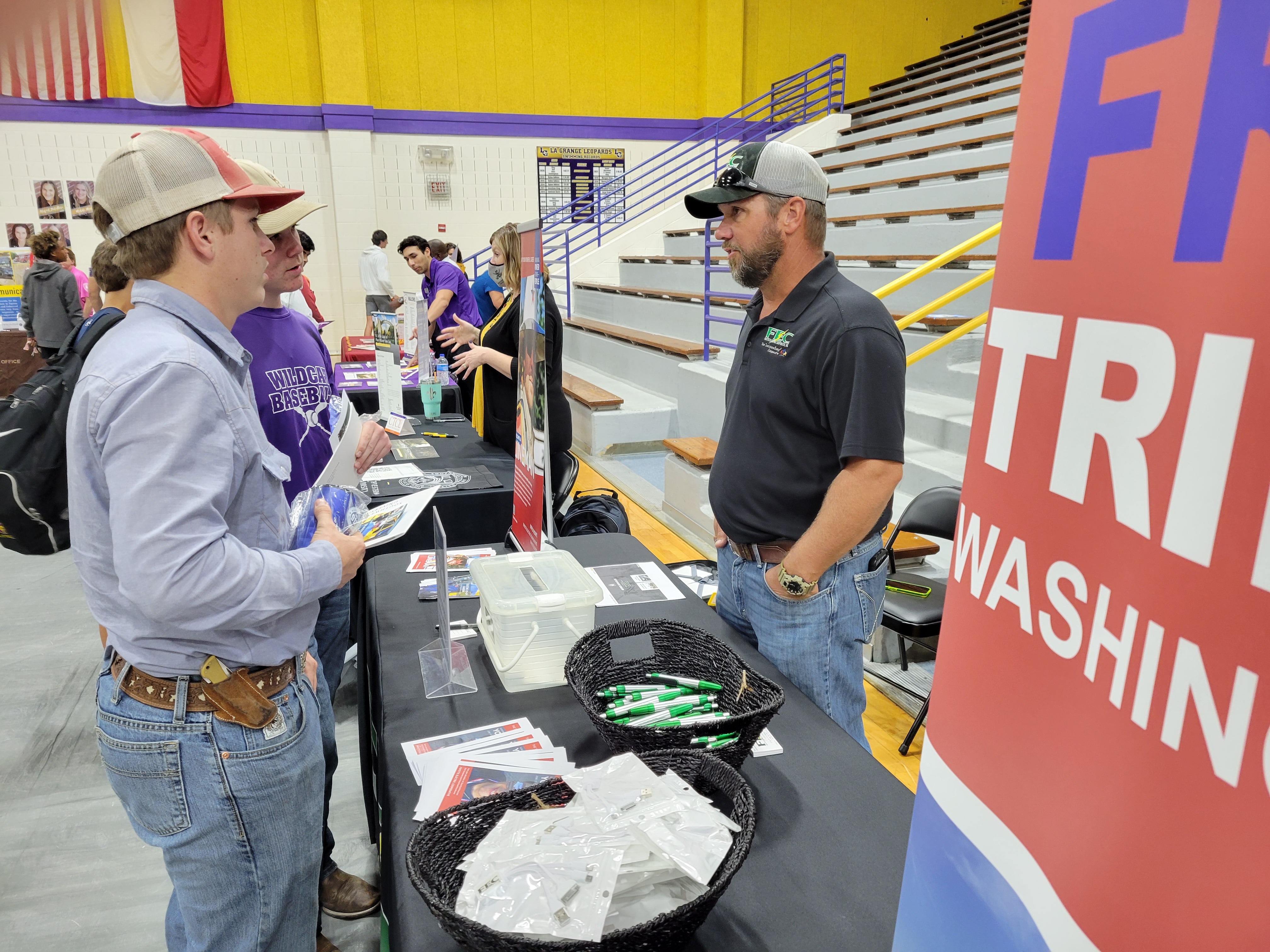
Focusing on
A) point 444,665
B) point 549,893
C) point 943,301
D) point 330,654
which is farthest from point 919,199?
point 549,893

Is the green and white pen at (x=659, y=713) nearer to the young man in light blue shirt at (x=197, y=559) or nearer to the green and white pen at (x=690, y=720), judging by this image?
the green and white pen at (x=690, y=720)

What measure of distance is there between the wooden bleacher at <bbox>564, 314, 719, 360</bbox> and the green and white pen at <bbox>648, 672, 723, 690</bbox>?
463 centimetres

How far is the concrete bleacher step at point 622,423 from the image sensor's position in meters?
5.90

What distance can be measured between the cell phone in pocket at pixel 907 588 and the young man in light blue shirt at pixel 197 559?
6.52 ft

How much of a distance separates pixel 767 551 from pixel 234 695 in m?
1.05

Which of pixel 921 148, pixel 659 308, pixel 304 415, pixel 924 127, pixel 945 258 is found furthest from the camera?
pixel 924 127

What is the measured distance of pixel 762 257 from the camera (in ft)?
5.71

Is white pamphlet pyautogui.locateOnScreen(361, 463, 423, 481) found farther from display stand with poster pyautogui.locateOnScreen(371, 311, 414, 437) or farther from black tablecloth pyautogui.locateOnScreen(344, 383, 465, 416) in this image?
black tablecloth pyautogui.locateOnScreen(344, 383, 465, 416)

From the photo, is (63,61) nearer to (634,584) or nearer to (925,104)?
(925,104)

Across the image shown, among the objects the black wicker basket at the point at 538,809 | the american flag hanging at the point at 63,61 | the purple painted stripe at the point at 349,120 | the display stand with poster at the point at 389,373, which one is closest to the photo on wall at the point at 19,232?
the purple painted stripe at the point at 349,120

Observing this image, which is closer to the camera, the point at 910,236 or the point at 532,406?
the point at 532,406

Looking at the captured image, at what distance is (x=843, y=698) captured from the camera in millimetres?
1782

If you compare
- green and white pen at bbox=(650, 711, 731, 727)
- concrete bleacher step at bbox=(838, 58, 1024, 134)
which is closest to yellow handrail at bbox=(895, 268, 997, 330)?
green and white pen at bbox=(650, 711, 731, 727)

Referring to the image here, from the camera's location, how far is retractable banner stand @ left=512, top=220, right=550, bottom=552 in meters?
1.74
